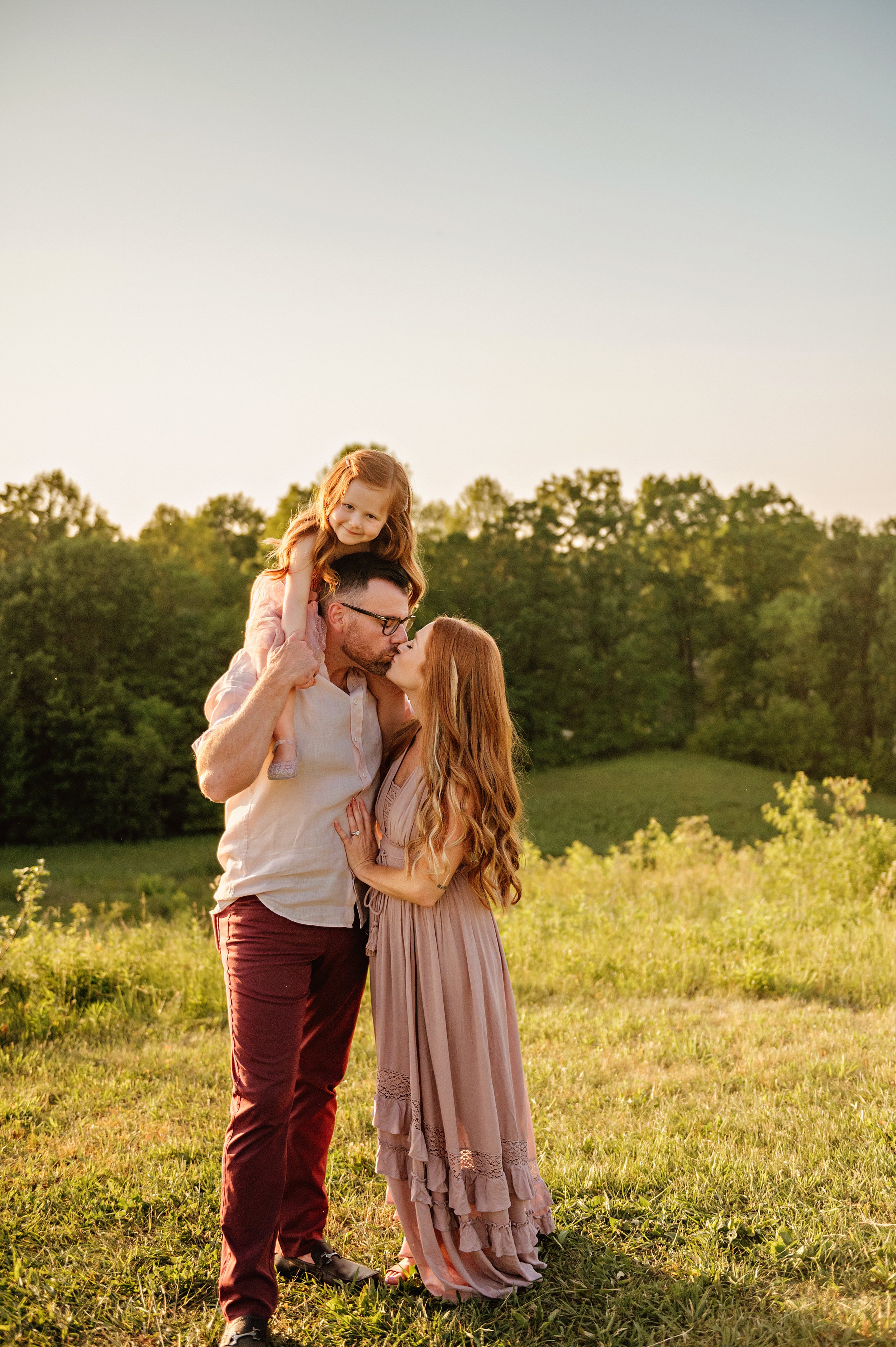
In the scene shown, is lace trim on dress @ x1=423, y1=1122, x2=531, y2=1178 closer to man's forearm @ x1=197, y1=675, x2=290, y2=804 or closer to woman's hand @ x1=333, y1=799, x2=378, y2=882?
woman's hand @ x1=333, y1=799, x2=378, y2=882

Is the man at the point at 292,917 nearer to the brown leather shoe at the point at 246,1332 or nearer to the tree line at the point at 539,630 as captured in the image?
the brown leather shoe at the point at 246,1332

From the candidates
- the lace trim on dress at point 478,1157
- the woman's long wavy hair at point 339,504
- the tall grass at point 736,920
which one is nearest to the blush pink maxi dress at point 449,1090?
the lace trim on dress at point 478,1157

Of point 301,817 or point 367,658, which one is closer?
point 301,817

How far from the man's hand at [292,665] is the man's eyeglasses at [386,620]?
34 cm

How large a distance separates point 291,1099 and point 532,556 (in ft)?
135

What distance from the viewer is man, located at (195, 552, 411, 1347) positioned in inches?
110

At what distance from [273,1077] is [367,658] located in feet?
4.14

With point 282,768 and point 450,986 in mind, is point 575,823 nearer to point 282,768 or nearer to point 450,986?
point 450,986

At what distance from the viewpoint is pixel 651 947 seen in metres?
7.22

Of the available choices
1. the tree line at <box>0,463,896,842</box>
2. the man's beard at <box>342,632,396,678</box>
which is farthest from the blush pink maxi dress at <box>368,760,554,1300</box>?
the tree line at <box>0,463,896,842</box>

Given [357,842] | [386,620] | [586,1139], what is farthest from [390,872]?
[586,1139]

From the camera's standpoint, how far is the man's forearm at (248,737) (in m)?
2.80

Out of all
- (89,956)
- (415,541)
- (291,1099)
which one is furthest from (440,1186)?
(89,956)

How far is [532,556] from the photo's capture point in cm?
4341
